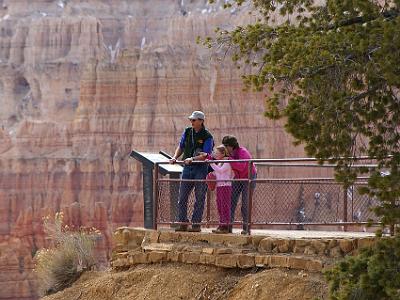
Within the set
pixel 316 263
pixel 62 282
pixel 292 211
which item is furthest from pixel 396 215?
pixel 292 211

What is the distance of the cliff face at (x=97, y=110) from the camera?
64.7m

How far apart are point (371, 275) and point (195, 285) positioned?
4.34m

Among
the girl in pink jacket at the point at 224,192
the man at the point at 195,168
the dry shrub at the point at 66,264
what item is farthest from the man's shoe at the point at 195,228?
the dry shrub at the point at 66,264

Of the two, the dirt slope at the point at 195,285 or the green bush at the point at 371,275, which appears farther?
the dirt slope at the point at 195,285

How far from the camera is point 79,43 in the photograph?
81.2m

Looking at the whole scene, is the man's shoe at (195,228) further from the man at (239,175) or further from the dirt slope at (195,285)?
the dirt slope at (195,285)

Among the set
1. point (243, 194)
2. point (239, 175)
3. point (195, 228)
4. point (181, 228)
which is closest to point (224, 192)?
point (243, 194)

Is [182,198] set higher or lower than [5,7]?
lower

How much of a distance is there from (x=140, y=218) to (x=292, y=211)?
3960 cm

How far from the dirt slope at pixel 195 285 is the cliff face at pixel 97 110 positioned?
3979 centimetres

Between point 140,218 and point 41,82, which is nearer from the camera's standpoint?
point 140,218

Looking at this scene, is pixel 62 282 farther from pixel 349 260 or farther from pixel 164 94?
pixel 164 94

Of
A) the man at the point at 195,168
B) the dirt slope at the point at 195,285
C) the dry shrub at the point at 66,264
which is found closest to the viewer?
the dirt slope at the point at 195,285

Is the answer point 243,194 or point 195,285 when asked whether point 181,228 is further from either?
point 195,285
